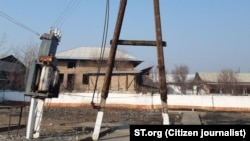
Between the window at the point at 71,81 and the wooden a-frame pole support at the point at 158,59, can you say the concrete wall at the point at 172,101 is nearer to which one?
the window at the point at 71,81

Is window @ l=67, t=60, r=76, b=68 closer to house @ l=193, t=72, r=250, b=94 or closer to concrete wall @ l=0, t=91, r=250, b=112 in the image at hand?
house @ l=193, t=72, r=250, b=94

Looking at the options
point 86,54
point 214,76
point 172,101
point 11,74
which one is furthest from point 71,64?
point 214,76

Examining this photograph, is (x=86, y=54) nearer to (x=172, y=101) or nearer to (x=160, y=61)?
(x=172, y=101)

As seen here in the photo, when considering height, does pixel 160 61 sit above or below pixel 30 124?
above

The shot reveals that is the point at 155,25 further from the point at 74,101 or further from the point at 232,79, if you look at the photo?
the point at 232,79

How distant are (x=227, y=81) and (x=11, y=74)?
35.7 meters

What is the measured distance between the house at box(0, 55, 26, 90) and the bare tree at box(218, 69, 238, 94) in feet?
103

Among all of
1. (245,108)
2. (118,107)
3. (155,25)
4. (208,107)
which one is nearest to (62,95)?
(118,107)

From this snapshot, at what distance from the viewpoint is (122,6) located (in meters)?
10.7

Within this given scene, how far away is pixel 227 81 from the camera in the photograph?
60.7 metres

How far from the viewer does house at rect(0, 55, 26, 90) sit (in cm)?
4539

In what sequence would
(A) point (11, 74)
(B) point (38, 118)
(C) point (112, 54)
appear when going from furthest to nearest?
1. (A) point (11, 74)
2. (C) point (112, 54)
3. (B) point (38, 118)

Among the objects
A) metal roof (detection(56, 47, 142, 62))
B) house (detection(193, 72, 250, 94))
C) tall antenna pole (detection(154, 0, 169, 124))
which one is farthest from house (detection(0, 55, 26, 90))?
tall antenna pole (detection(154, 0, 169, 124))

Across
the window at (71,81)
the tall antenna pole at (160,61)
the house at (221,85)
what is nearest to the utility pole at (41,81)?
the tall antenna pole at (160,61)
